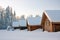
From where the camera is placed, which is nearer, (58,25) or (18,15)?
(58,25)

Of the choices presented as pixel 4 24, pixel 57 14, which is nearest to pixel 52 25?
pixel 57 14

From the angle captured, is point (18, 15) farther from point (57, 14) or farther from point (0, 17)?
point (57, 14)

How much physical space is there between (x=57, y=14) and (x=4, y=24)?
29628 millimetres

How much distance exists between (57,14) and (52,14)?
1.50ft

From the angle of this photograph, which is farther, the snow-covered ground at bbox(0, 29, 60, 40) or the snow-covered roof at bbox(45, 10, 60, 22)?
the snow-covered roof at bbox(45, 10, 60, 22)

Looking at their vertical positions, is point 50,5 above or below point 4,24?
above

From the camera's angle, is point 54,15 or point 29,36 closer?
point 29,36

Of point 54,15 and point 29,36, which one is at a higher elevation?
point 54,15

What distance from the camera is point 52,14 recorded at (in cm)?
1316

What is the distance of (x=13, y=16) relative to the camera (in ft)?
161

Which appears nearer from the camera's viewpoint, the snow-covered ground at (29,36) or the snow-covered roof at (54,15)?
the snow-covered ground at (29,36)

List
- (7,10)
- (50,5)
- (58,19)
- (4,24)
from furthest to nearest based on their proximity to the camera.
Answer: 1. (7,10)
2. (4,24)
3. (50,5)
4. (58,19)

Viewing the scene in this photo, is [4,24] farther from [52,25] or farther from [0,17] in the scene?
[52,25]

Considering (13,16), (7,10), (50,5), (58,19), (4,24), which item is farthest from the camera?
(13,16)
